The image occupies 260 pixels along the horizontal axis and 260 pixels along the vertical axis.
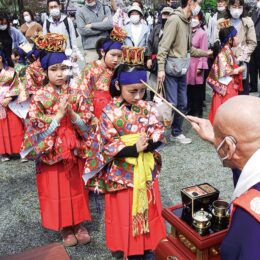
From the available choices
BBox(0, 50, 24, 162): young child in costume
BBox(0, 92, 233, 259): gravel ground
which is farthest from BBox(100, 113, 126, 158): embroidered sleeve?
BBox(0, 50, 24, 162): young child in costume

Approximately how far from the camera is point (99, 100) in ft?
13.8

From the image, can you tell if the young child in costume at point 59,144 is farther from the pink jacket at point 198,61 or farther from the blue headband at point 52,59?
the pink jacket at point 198,61

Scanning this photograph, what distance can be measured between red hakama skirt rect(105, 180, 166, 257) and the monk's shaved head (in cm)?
142

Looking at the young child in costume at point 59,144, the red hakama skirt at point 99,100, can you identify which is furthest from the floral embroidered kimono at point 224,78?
the young child in costume at point 59,144

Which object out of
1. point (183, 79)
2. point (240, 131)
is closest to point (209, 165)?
point (183, 79)

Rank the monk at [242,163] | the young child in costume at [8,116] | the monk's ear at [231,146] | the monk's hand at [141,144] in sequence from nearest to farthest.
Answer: the monk at [242,163] < the monk's ear at [231,146] < the monk's hand at [141,144] < the young child in costume at [8,116]

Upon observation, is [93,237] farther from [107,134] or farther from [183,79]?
[183,79]

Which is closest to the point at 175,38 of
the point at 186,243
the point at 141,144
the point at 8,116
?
the point at 8,116

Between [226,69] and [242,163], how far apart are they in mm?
3999

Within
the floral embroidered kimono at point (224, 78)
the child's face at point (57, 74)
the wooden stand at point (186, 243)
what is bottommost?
the wooden stand at point (186, 243)

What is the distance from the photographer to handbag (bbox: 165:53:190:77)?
5.46 metres

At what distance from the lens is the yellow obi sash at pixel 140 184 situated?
297 cm

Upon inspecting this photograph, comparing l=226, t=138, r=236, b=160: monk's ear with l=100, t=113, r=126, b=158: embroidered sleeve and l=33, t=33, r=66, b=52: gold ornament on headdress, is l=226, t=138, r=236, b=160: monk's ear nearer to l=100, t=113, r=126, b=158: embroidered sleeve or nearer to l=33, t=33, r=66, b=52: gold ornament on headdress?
l=100, t=113, r=126, b=158: embroidered sleeve

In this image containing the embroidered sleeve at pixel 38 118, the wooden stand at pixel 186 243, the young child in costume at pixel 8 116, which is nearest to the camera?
the wooden stand at pixel 186 243
